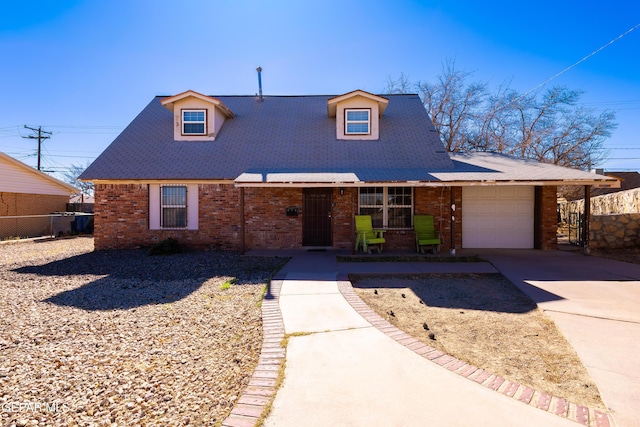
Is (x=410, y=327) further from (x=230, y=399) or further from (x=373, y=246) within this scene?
(x=373, y=246)

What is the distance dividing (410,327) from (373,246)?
637 centimetres

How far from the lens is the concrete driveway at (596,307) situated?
3.04m

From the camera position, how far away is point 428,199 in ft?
36.9

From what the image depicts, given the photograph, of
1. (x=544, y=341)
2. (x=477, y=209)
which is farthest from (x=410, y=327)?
(x=477, y=209)

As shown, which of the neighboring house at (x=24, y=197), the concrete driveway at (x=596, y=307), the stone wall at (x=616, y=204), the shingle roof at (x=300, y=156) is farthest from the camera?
the neighboring house at (x=24, y=197)

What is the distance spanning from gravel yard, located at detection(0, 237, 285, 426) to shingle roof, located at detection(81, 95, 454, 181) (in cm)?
461

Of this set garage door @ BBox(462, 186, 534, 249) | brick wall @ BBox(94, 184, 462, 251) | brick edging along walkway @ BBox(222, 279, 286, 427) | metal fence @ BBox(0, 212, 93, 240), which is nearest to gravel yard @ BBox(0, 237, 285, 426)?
brick edging along walkway @ BBox(222, 279, 286, 427)

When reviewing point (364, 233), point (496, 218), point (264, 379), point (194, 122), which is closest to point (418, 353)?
point (264, 379)

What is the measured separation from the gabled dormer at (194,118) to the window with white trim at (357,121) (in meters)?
A: 4.92

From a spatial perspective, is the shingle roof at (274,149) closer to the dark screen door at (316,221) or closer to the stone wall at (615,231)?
the dark screen door at (316,221)

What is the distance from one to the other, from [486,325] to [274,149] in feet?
31.3

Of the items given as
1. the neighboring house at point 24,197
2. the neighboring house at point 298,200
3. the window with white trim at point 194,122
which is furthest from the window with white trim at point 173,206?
the neighboring house at point 24,197

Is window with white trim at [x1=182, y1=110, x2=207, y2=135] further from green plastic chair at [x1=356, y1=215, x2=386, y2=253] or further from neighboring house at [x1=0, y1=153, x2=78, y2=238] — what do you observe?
neighboring house at [x1=0, y1=153, x2=78, y2=238]

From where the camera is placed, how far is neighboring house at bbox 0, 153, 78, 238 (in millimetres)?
17203
